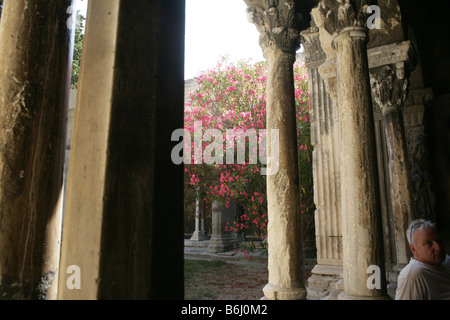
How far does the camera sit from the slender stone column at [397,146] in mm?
5633

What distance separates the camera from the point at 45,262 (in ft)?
5.58

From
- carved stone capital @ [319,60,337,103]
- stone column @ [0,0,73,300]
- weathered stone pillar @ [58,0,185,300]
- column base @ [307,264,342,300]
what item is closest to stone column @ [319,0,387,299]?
carved stone capital @ [319,60,337,103]

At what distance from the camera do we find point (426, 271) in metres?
2.47

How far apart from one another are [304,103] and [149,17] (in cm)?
1026

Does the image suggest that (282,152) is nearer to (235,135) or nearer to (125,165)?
(125,165)

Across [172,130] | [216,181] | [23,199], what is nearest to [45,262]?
[23,199]

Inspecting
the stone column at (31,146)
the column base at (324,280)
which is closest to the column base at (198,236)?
the column base at (324,280)

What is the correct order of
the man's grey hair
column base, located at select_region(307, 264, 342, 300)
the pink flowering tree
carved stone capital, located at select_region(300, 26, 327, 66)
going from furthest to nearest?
the pink flowering tree → carved stone capital, located at select_region(300, 26, 327, 66) → column base, located at select_region(307, 264, 342, 300) → the man's grey hair

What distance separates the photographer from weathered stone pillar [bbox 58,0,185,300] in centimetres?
131

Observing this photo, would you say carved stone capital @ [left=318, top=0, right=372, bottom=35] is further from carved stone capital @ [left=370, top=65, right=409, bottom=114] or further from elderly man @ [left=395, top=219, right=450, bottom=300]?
elderly man @ [left=395, top=219, right=450, bottom=300]

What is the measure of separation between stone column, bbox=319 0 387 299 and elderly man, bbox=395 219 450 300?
102 cm

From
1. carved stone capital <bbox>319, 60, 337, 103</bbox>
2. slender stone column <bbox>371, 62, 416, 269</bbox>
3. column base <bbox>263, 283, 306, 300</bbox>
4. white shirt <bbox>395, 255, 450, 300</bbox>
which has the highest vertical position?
carved stone capital <bbox>319, 60, 337, 103</bbox>

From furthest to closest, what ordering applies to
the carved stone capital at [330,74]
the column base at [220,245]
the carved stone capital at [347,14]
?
the column base at [220,245] < the carved stone capital at [330,74] < the carved stone capital at [347,14]

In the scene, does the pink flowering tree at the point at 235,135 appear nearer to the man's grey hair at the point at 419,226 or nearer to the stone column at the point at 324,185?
the stone column at the point at 324,185
